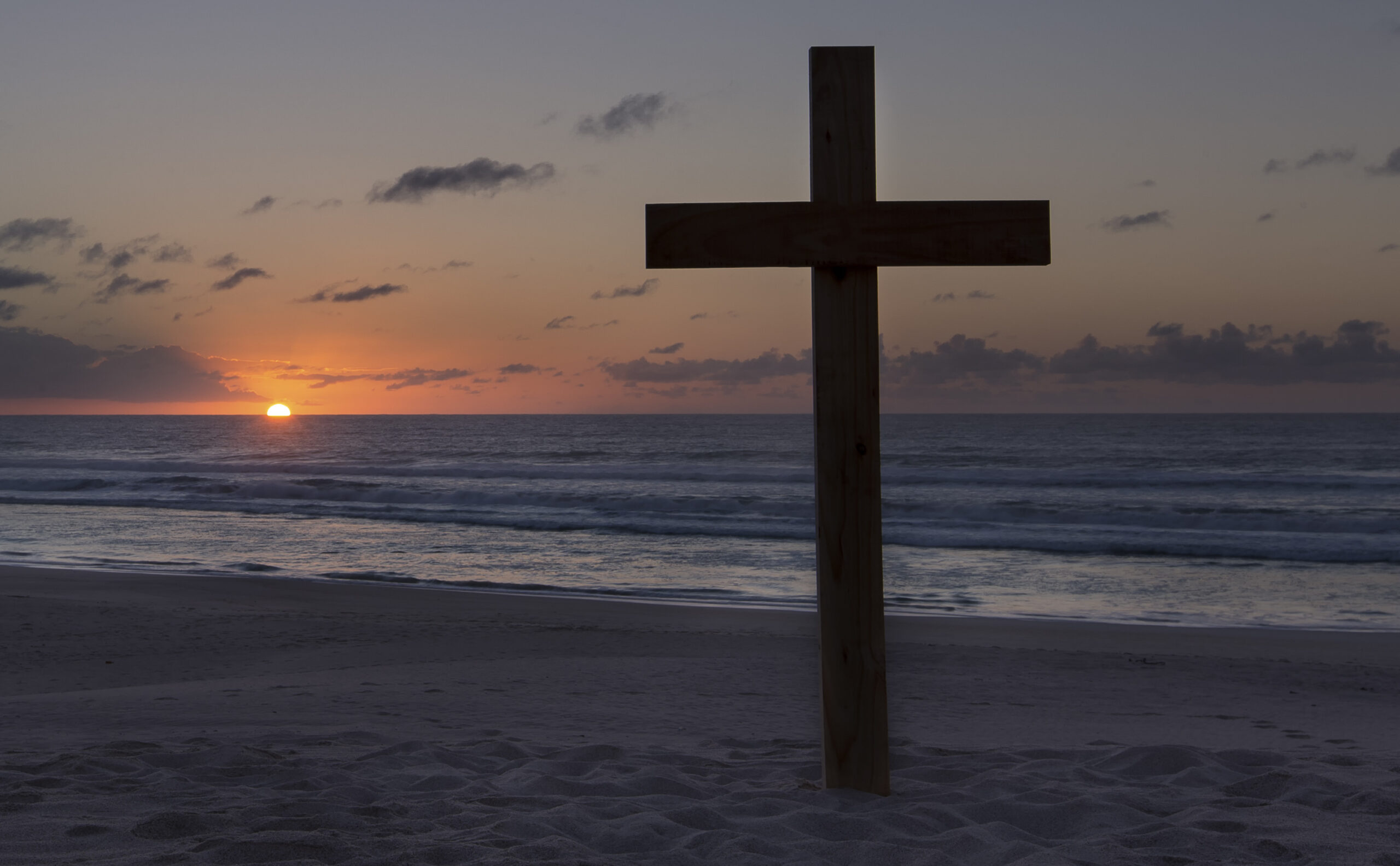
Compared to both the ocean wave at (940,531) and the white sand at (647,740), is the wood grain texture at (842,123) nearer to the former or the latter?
the white sand at (647,740)

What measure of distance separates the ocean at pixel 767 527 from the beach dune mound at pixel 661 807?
6.59 meters

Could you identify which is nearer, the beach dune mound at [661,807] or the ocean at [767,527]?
the beach dune mound at [661,807]

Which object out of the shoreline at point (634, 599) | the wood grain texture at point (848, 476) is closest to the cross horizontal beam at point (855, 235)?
the wood grain texture at point (848, 476)

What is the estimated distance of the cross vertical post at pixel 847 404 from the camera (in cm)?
347

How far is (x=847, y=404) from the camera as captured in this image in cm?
348

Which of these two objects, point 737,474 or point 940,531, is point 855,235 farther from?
point 737,474

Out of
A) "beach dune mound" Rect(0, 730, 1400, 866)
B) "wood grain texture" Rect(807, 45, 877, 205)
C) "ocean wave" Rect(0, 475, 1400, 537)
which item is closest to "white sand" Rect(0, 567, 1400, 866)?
"beach dune mound" Rect(0, 730, 1400, 866)

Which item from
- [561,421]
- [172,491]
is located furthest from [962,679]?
[561,421]

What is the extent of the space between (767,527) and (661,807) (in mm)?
16221

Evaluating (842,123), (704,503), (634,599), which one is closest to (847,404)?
(842,123)

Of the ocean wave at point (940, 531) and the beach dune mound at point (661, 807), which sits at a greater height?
the beach dune mound at point (661, 807)

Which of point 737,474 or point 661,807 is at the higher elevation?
point 661,807

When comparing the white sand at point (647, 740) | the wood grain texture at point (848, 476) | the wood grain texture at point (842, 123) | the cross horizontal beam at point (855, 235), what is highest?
the wood grain texture at point (842, 123)

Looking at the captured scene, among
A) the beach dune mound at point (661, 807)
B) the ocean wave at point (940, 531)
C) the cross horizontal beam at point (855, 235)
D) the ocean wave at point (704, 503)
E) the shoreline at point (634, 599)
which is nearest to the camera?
the beach dune mound at point (661, 807)
